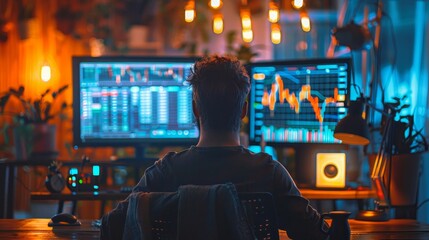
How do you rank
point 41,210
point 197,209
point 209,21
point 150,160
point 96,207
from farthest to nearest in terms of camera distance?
point 209,21 < point 41,210 < point 96,207 < point 150,160 < point 197,209

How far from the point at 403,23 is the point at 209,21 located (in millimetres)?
2961

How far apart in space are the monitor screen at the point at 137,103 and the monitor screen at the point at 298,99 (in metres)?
0.31

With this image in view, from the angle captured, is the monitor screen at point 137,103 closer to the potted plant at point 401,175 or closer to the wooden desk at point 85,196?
the wooden desk at point 85,196

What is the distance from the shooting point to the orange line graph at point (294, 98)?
332 centimetres

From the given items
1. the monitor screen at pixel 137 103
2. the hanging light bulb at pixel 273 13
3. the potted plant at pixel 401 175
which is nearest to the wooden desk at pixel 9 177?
the monitor screen at pixel 137 103

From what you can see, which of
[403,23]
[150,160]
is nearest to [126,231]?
[150,160]

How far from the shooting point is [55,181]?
10.3 ft

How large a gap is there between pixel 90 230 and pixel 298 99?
4.11 feet

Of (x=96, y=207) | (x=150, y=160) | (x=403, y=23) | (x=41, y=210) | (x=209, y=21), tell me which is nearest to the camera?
(x=150, y=160)

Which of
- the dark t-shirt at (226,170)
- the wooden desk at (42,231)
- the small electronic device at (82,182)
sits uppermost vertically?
the dark t-shirt at (226,170)

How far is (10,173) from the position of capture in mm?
3588

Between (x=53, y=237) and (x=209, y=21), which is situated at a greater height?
(x=209, y=21)

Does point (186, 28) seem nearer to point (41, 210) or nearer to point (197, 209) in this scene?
point (41, 210)

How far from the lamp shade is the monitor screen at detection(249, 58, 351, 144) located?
1.07 feet
